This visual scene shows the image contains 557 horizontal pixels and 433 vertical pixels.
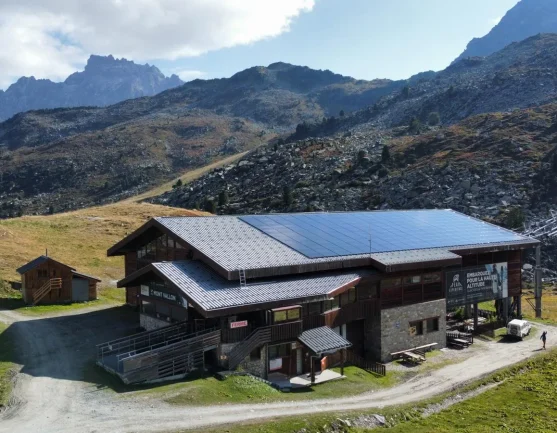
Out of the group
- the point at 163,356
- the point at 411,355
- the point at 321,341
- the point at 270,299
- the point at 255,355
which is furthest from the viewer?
the point at 411,355

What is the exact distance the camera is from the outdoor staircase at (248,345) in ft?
96.7

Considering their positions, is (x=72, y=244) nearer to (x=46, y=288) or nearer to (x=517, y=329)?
(x=46, y=288)

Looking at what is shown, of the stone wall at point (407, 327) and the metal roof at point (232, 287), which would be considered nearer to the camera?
the metal roof at point (232, 287)

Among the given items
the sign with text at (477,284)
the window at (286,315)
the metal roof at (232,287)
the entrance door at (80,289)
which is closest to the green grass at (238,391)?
the window at (286,315)

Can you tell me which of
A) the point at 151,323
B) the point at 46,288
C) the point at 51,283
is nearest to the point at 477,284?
the point at 151,323

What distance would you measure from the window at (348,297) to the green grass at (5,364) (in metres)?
20.6

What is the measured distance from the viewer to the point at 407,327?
A: 129 ft

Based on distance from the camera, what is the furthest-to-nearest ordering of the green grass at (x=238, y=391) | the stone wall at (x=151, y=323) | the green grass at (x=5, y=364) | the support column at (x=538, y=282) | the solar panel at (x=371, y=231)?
the support column at (x=538, y=282), the solar panel at (x=371, y=231), the stone wall at (x=151, y=323), the green grass at (x=238, y=391), the green grass at (x=5, y=364)

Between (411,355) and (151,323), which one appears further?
(411,355)

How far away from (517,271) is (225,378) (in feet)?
116

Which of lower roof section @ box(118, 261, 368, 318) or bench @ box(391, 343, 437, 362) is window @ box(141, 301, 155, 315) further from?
bench @ box(391, 343, 437, 362)

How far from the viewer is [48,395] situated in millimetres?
25094

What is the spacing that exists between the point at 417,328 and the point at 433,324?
210 cm

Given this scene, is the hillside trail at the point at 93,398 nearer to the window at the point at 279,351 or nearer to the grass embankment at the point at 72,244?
the window at the point at 279,351
